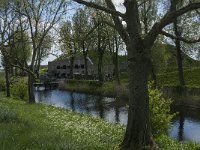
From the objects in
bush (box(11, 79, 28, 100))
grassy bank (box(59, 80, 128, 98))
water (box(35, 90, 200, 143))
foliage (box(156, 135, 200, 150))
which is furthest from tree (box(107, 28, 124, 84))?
foliage (box(156, 135, 200, 150))

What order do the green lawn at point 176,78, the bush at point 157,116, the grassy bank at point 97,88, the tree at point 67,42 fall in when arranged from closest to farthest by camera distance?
the bush at point 157,116, the tree at point 67,42, the grassy bank at point 97,88, the green lawn at point 176,78

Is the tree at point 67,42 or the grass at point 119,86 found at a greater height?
the tree at point 67,42

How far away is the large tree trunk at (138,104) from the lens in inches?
456

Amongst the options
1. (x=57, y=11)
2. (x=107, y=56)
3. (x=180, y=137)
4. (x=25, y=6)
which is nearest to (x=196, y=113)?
(x=180, y=137)

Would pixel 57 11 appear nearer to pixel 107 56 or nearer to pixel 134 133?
pixel 134 133

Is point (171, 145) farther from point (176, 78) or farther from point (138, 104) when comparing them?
point (176, 78)

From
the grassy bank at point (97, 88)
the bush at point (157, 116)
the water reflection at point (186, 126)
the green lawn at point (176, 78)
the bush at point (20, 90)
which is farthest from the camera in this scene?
the green lawn at point (176, 78)

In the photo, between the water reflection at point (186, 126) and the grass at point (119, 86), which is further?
the grass at point (119, 86)

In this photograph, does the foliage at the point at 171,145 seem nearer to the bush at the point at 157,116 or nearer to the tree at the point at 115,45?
the bush at the point at 157,116

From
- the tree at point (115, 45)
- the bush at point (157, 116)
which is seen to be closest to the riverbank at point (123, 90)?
the tree at point (115, 45)

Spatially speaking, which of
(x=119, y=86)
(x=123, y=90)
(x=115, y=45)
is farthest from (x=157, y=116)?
(x=115, y=45)

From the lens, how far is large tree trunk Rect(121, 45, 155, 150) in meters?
11.6

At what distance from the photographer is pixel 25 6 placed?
31125mm

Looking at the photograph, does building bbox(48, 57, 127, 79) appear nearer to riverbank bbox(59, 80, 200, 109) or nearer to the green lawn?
riverbank bbox(59, 80, 200, 109)
